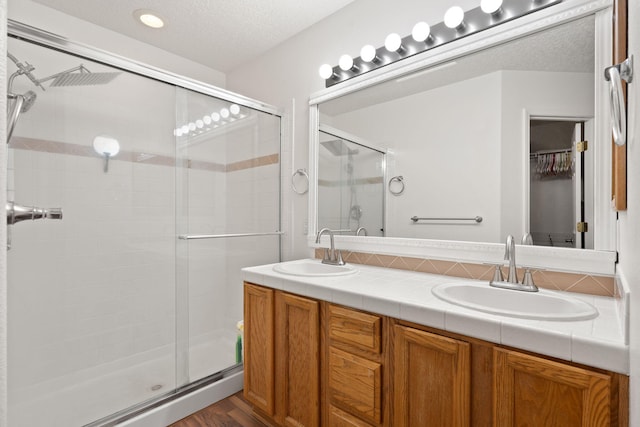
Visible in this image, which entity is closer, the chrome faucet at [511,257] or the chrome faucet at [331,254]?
the chrome faucet at [511,257]

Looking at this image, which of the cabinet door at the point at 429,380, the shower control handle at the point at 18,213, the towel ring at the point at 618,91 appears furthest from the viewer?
the cabinet door at the point at 429,380

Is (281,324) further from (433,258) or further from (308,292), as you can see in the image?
(433,258)

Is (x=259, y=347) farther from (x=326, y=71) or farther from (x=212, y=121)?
(x=326, y=71)

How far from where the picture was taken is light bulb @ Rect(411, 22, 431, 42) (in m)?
1.66

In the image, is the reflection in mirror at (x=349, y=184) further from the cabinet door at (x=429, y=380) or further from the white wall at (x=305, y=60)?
the cabinet door at (x=429, y=380)

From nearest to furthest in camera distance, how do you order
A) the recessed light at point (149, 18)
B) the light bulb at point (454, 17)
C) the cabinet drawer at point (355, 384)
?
the cabinet drawer at point (355, 384)
the light bulb at point (454, 17)
the recessed light at point (149, 18)

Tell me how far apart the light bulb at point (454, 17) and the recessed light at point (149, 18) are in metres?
1.87

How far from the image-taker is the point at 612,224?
118 cm

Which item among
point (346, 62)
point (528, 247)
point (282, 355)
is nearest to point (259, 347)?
point (282, 355)

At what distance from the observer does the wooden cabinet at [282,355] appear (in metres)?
1.42

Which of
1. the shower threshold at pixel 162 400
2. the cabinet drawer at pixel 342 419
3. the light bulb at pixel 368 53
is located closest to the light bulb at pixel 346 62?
the light bulb at pixel 368 53

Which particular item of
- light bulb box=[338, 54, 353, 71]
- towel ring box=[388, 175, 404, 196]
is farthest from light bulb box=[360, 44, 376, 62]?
towel ring box=[388, 175, 404, 196]

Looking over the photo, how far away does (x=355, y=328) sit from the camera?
1.27 m

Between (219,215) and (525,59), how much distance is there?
202cm
